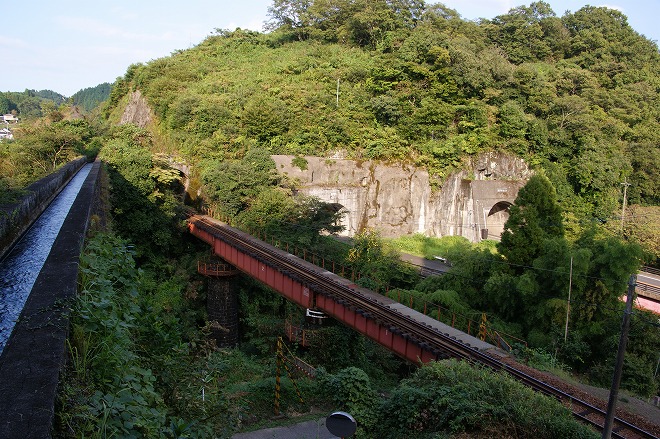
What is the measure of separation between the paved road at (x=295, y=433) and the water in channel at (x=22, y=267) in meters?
5.46

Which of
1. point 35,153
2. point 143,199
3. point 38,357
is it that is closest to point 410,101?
point 143,199

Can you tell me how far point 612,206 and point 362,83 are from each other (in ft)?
74.2

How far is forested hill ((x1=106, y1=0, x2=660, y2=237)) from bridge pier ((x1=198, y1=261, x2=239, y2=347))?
10646mm

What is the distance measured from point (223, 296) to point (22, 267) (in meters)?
17.2

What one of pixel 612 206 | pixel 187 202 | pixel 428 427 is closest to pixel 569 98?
pixel 612 206

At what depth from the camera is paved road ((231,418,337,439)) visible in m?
9.93

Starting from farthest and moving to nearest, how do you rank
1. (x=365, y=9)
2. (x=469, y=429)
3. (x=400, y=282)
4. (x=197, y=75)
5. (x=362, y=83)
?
(x=365, y=9), (x=197, y=75), (x=362, y=83), (x=400, y=282), (x=469, y=429)

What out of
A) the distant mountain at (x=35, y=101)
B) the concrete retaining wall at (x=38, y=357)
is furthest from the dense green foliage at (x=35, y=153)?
the distant mountain at (x=35, y=101)

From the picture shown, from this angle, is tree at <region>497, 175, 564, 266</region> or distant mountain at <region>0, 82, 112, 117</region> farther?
distant mountain at <region>0, 82, 112, 117</region>

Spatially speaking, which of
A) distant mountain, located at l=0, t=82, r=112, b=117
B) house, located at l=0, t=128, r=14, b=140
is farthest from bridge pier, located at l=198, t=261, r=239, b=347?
distant mountain, located at l=0, t=82, r=112, b=117

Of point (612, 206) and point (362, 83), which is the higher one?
point (362, 83)

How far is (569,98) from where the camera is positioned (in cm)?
4184

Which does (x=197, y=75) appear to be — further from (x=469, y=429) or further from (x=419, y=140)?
(x=469, y=429)

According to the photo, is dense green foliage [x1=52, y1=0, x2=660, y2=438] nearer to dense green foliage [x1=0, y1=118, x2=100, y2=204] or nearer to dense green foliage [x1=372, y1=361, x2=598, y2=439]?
dense green foliage [x1=372, y1=361, x2=598, y2=439]
